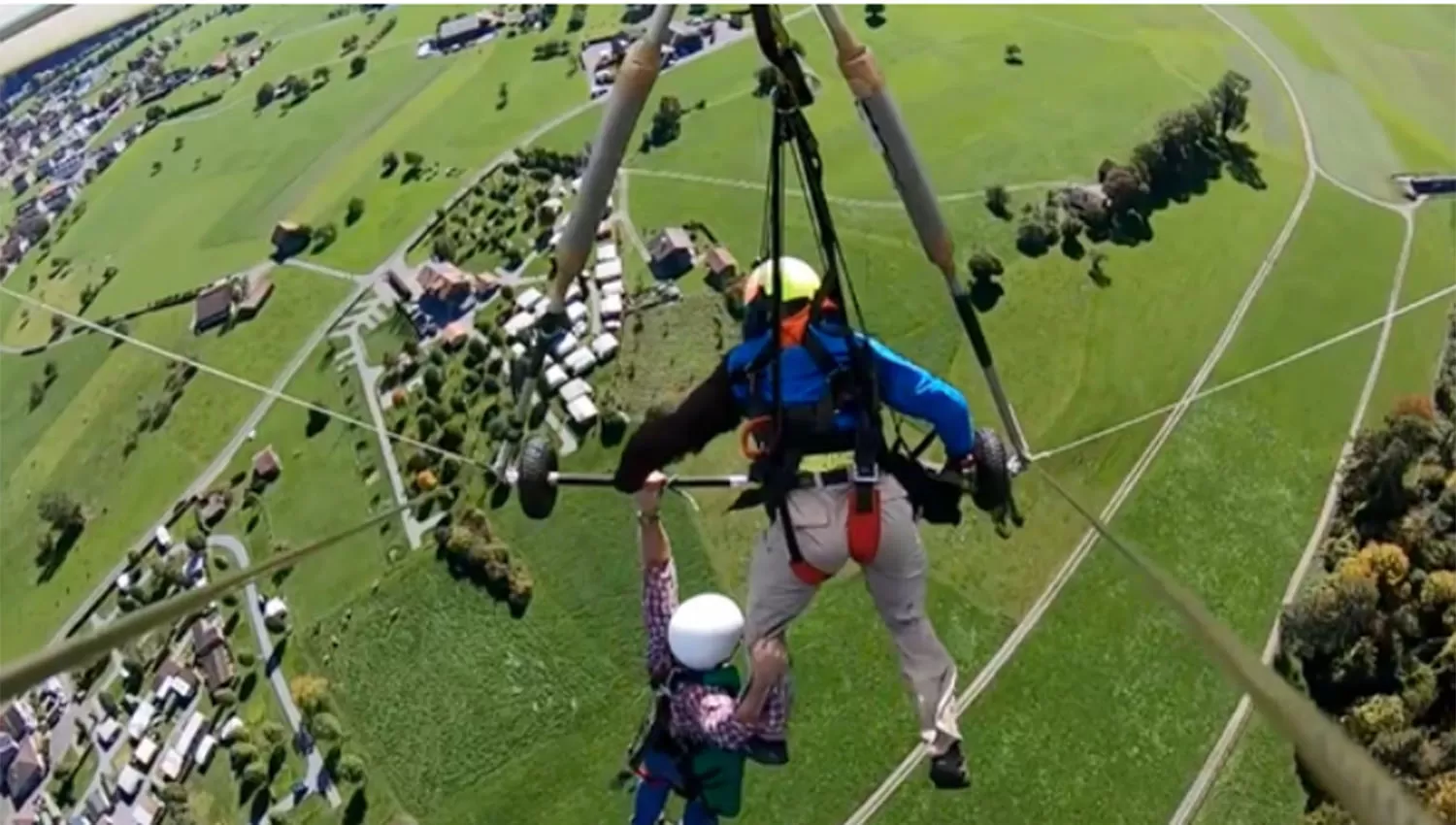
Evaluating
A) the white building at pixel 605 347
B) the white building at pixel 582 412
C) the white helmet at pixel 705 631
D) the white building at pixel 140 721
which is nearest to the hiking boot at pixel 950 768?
the white helmet at pixel 705 631

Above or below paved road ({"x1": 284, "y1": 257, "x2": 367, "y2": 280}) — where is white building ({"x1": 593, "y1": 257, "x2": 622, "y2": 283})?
above

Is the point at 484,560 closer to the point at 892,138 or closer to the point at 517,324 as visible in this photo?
the point at 517,324

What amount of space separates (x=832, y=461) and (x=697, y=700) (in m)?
1.41

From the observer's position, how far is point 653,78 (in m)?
5.04

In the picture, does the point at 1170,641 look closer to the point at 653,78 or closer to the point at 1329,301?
the point at 1329,301

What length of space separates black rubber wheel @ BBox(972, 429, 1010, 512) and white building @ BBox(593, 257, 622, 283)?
81.9ft

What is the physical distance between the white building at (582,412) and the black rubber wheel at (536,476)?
20.8 m

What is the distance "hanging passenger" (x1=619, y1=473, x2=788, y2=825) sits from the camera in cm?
576

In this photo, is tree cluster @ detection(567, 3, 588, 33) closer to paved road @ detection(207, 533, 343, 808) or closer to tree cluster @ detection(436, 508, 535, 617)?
paved road @ detection(207, 533, 343, 808)

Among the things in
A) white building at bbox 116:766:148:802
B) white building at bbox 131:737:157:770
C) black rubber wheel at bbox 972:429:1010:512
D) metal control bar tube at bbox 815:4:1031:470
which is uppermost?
metal control bar tube at bbox 815:4:1031:470

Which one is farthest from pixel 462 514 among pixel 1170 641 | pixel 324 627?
pixel 1170 641

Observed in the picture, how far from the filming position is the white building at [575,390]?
27.5 m

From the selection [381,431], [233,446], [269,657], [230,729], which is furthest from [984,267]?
[230,729]

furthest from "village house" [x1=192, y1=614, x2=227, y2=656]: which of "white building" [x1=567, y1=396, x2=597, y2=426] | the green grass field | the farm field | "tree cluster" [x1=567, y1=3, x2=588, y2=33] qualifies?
"tree cluster" [x1=567, y1=3, x2=588, y2=33]
